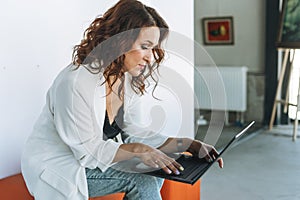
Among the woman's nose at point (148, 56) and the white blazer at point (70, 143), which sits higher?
the woman's nose at point (148, 56)

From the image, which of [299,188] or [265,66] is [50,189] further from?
[265,66]

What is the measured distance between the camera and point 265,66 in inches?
194

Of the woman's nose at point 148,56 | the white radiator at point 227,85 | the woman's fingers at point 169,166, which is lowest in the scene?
the white radiator at point 227,85

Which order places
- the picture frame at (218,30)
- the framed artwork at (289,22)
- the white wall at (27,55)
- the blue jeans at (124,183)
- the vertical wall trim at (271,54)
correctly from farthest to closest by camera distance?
the picture frame at (218,30) → the vertical wall trim at (271,54) → the framed artwork at (289,22) → the white wall at (27,55) → the blue jeans at (124,183)

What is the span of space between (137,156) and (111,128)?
306mm

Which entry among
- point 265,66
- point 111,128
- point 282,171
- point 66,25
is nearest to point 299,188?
point 282,171

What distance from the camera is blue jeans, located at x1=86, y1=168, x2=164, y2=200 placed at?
1522 millimetres

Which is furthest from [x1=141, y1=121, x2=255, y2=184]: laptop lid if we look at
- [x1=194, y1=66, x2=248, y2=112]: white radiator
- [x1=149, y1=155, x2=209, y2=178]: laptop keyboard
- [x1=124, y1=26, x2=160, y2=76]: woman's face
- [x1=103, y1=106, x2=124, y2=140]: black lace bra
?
[x1=194, y1=66, x2=248, y2=112]: white radiator

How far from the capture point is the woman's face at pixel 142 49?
1544 mm

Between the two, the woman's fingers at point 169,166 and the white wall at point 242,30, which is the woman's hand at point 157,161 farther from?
the white wall at point 242,30

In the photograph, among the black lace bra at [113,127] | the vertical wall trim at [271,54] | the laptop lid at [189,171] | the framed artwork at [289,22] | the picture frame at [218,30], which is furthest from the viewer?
the picture frame at [218,30]

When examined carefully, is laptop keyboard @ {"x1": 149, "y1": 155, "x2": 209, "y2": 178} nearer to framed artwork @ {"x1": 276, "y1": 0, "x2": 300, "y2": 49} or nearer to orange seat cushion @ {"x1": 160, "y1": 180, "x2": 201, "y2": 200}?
orange seat cushion @ {"x1": 160, "y1": 180, "x2": 201, "y2": 200}

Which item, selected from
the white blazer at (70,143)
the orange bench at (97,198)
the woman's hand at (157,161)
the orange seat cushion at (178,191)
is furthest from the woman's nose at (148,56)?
the orange seat cushion at (178,191)

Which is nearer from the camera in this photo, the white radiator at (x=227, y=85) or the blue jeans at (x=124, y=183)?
the blue jeans at (x=124, y=183)
